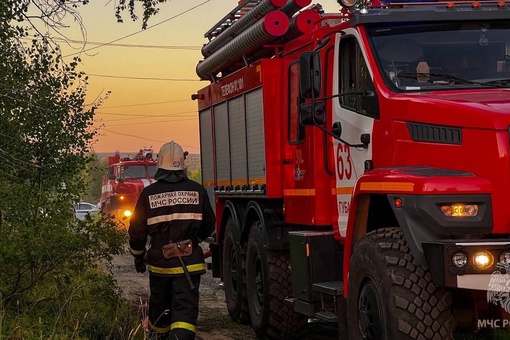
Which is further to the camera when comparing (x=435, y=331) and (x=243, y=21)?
(x=243, y=21)

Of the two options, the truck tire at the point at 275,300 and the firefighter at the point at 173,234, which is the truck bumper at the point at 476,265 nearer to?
the firefighter at the point at 173,234

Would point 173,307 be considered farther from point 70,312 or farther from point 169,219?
point 70,312

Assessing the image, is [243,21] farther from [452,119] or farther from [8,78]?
[452,119]

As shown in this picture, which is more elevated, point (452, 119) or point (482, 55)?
point (482, 55)

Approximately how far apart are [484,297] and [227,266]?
6.04 meters

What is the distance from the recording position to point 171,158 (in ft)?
26.6

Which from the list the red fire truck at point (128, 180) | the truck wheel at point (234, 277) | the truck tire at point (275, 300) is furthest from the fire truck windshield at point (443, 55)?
the red fire truck at point (128, 180)

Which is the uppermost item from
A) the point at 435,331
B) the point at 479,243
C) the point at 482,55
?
the point at 482,55

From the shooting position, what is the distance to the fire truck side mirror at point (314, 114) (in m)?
7.71

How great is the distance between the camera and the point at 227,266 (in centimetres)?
1204

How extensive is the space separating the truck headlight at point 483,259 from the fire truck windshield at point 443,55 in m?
1.68

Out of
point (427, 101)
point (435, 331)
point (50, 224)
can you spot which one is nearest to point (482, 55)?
point (427, 101)

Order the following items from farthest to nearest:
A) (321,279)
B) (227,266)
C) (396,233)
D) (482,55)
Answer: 1. (227,266)
2. (321,279)
3. (482,55)
4. (396,233)

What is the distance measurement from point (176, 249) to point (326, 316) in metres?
1.36
